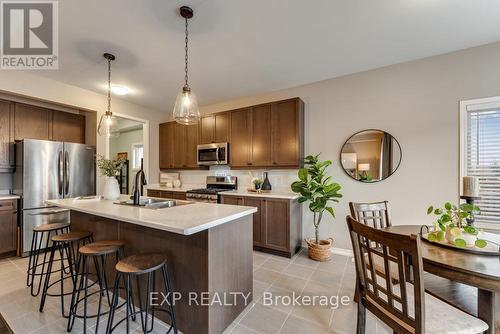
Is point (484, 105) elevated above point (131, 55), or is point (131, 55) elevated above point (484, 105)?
point (131, 55)

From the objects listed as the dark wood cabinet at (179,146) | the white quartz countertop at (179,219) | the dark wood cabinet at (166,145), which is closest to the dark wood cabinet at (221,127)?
the dark wood cabinet at (179,146)

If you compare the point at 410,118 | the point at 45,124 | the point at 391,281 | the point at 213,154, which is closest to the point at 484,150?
the point at 410,118

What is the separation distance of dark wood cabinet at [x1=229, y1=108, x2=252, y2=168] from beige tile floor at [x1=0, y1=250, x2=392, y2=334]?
186 cm

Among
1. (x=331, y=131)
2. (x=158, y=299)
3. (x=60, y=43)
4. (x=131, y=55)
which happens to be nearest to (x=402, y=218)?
(x=331, y=131)

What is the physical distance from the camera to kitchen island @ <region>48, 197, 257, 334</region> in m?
1.53

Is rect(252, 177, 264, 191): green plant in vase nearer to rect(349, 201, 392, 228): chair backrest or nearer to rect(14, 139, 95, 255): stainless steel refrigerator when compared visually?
rect(349, 201, 392, 228): chair backrest

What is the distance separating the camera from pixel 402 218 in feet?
9.34

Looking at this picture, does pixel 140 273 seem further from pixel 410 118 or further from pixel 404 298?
pixel 410 118

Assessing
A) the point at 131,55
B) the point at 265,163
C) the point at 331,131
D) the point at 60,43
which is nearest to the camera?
the point at 60,43

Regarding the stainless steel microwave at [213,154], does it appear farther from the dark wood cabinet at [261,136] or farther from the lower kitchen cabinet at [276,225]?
the lower kitchen cabinet at [276,225]

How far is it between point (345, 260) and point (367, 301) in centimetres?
181

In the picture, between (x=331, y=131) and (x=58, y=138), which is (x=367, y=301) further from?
(x=58, y=138)

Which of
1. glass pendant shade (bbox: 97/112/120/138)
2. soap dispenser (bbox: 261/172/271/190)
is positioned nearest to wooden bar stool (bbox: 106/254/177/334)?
glass pendant shade (bbox: 97/112/120/138)

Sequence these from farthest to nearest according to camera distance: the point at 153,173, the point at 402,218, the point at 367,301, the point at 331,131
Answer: the point at 153,173
the point at 331,131
the point at 402,218
the point at 367,301
